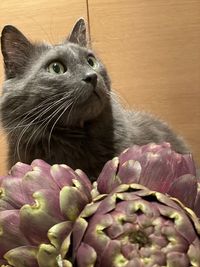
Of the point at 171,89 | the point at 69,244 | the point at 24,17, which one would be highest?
the point at 24,17

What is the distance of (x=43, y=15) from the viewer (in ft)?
5.62

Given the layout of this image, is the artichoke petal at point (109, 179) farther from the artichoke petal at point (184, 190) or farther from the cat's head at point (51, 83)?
the cat's head at point (51, 83)

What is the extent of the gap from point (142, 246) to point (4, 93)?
2.09 ft

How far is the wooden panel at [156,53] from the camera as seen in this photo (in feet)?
5.36

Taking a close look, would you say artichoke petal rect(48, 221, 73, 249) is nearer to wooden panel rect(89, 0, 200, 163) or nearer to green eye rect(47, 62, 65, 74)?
green eye rect(47, 62, 65, 74)

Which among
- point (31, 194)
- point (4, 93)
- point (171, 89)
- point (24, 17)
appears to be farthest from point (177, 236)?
point (24, 17)

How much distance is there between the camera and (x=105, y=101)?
104 centimetres

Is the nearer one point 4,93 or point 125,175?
point 125,175

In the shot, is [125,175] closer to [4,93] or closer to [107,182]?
[107,182]

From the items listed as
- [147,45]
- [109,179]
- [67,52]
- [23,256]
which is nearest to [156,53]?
[147,45]

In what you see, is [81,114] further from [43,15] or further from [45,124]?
[43,15]

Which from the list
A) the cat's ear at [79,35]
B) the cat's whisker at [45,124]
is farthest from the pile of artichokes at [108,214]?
the cat's ear at [79,35]

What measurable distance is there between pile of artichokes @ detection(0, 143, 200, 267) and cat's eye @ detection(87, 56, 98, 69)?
0.44 meters

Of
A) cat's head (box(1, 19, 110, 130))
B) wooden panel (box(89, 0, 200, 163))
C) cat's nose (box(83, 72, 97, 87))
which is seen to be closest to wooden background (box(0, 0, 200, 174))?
wooden panel (box(89, 0, 200, 163))
